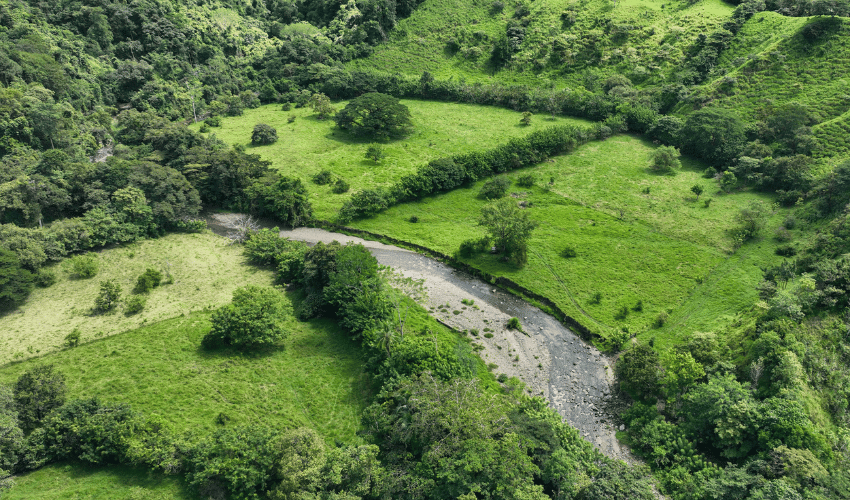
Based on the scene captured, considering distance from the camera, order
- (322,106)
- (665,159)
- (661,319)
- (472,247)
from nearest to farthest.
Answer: (661,319) → (472,247) → (665,159) → (322,106)

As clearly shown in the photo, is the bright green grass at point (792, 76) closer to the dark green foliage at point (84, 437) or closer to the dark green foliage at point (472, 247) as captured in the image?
the dark green foliage at point (472, 247)

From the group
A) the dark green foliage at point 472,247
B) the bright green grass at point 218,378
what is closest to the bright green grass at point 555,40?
the dark green foliage at point 472,247

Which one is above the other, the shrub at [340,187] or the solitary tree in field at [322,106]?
the solitary tree in field at [322,106]

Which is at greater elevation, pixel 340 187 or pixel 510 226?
pixel 510 226

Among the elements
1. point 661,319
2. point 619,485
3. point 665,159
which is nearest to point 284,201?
point 661,319

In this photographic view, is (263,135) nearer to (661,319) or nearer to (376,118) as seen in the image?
(376,118)

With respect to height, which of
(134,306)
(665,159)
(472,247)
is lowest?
(134,306)

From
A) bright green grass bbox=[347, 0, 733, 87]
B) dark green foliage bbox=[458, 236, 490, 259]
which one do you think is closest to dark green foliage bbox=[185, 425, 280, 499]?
dark green foliage bbox=[458, 236, 490, 259]
